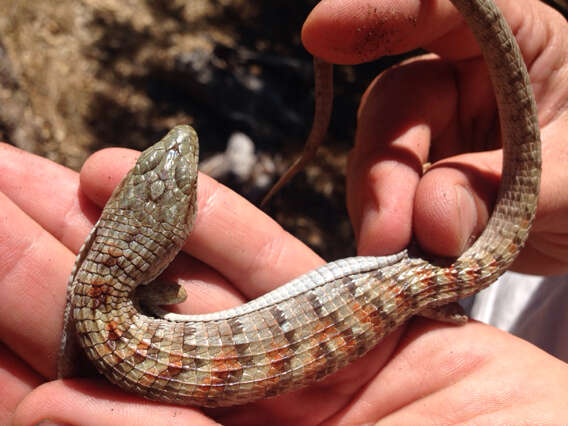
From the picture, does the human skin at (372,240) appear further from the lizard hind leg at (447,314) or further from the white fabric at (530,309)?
the white fabric at (530,309)

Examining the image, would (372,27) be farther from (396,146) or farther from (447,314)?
(447,314)

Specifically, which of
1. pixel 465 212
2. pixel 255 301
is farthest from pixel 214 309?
pixel 465 212

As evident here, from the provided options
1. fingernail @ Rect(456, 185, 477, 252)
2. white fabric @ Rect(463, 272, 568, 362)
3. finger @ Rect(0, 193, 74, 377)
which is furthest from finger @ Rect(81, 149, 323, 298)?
white fabric @ Rect(463, 272, 568, 362)

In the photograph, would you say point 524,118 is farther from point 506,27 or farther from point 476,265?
point 476,265

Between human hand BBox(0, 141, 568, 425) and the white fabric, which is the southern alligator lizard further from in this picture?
the white fabric

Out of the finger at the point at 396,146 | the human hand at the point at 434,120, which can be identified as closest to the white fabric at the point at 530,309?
the human hand at the point at 434,120

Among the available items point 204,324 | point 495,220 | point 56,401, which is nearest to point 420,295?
point 495,220
